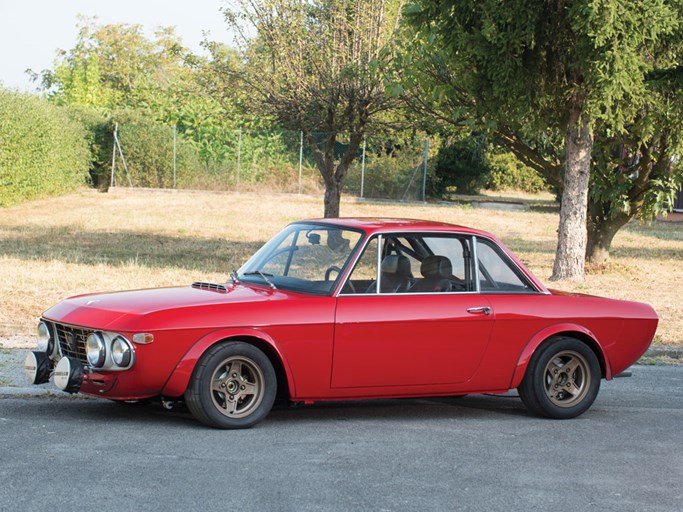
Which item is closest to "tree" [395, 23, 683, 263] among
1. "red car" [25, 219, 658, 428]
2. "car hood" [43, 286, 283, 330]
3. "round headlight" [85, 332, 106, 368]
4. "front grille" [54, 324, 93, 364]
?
"red car" [25, 219, 658, 428]

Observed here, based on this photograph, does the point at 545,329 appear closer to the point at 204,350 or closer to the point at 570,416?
the point at 570,416

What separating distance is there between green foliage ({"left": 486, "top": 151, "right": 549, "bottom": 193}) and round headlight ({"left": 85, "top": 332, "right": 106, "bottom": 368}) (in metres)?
41.7

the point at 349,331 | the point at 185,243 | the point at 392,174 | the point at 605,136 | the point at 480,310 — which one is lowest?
the point at 185,243

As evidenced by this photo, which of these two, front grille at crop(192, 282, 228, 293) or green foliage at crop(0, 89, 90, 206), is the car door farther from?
green foliage at crop(0, 89, 90, 206)

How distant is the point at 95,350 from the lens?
6867 mm

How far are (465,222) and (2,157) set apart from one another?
13.5 m

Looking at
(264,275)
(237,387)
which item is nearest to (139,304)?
(237,387)

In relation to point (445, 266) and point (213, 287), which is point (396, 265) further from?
point (213, 287)

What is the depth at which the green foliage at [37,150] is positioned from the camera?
3145 centimetres

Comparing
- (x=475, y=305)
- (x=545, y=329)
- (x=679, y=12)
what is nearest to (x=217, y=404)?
(x=475, y=305)

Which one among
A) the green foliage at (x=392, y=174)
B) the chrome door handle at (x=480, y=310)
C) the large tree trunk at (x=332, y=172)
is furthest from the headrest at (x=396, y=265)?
the green foliage at (x=392, y=174)

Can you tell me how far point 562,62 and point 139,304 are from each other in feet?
36.1

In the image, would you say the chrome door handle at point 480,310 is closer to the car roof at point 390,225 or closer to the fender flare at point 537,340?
the fender flare at point 537,340

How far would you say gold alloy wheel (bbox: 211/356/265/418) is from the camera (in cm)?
698
